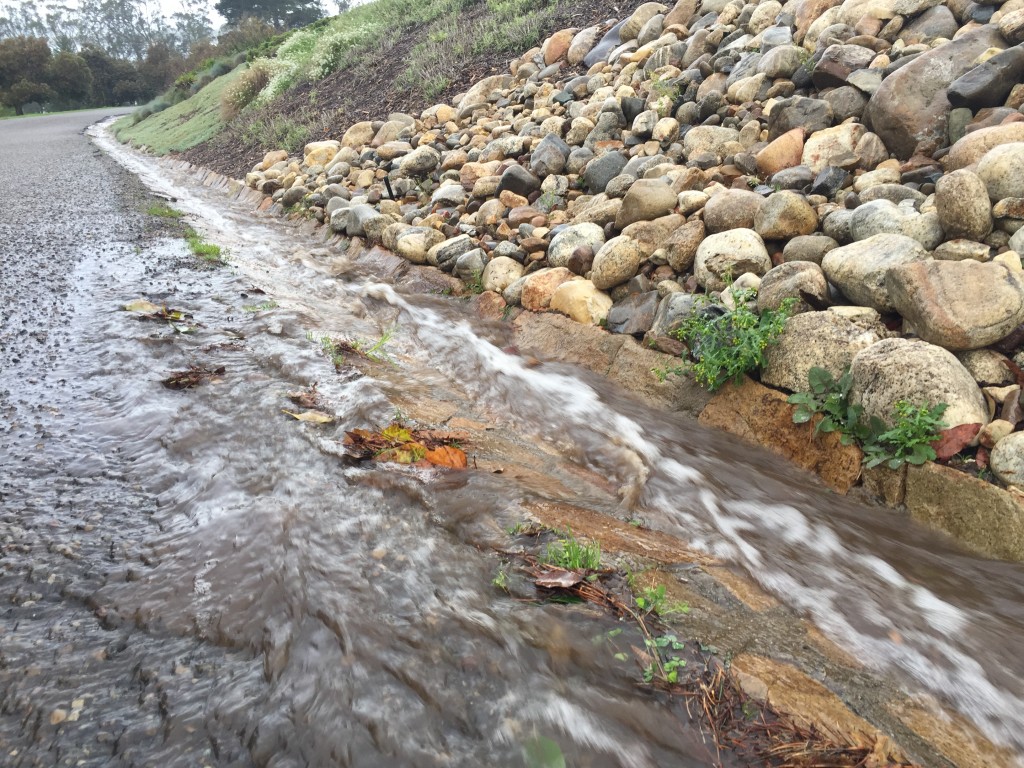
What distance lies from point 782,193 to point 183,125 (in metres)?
20.5

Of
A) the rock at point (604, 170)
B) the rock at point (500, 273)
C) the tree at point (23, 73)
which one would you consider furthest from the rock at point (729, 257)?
the tree at point (23, 73)

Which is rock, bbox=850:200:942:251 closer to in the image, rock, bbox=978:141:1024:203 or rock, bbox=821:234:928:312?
rock, bbox=821:234:928:312

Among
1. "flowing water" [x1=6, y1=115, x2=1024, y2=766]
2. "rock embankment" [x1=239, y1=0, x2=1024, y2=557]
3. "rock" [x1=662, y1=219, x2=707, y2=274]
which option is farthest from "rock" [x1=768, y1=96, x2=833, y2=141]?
"flowing water" [x1=6, y1=115, x2=1024, y2=766]

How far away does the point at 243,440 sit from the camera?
10.8 ft

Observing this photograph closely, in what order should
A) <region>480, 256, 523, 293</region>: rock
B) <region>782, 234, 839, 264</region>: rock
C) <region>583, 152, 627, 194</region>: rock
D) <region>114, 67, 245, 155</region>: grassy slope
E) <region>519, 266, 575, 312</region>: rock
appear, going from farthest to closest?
1. <region>114, 67, 245, 155</region>: grassy slope
2. <region>583, 152, 627, 194</region>: rock
3. <region>480, 256, 523, 293</region>: rock
4. <region>519, 266, 575, 312</region>: rock
5. <region>782, 234, 839, 264</region>: rock

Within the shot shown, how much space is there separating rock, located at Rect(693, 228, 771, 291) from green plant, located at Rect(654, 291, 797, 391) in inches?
13.6

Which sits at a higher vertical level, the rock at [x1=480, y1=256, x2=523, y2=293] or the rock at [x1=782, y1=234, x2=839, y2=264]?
the rock at [x1=782, y1=234, x2=839, y2=264]

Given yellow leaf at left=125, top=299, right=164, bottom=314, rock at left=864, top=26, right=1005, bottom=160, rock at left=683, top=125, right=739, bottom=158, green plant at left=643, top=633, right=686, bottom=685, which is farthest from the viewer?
rock at left=683, top=125, right=739, bottom=158

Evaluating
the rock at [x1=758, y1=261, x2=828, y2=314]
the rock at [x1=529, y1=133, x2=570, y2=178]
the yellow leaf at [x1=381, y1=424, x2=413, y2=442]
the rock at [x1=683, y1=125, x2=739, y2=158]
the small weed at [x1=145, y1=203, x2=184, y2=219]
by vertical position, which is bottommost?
the yellow leaf at [x1=381, y1=424, x2=413, y2=442]

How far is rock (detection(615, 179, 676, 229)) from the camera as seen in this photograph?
525 centimetres

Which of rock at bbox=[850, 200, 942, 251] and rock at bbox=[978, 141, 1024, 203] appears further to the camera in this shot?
rock at bbox=[850, 200, 942, 251]

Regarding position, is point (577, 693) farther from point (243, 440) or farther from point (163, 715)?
point (243, 440)

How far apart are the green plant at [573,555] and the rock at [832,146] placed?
4.19 metres

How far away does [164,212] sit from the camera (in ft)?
30.1
